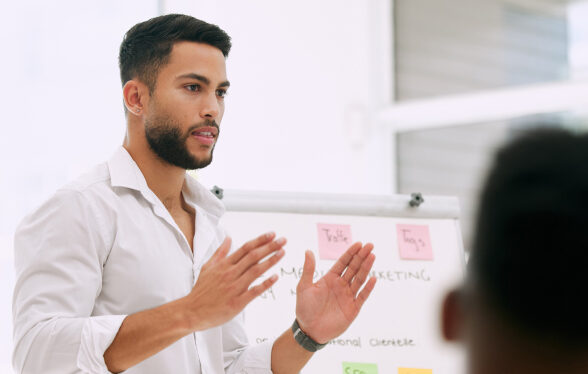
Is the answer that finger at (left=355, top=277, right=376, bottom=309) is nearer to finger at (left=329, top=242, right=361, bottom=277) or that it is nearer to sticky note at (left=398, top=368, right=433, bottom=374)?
finger at (left=329, top=242, right=361, bottom=277)

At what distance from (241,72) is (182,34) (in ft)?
5.13

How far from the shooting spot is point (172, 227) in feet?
4.82

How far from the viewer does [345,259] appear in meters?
1.42

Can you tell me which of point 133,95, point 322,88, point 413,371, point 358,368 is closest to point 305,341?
point 358,368

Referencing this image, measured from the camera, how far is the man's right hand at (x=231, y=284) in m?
1.11

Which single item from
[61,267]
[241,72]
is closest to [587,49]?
[241,72]

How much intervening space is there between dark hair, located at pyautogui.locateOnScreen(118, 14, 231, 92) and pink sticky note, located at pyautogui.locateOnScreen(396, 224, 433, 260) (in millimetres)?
861

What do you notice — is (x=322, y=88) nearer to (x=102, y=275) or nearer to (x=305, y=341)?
(x=305, y=341)

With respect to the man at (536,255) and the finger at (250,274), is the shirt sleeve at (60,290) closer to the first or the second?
the finger at (250,274)

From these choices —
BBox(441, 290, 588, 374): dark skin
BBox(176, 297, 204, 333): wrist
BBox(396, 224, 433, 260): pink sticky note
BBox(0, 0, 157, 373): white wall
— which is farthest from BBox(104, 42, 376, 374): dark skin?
BBox(0, 0, 157, 373): white wall

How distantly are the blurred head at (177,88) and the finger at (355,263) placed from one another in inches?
16.1

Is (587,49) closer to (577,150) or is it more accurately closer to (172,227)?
(172,227)

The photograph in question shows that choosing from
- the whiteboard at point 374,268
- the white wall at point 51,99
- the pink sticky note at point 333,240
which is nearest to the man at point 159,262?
the whiteboard at point 374,268

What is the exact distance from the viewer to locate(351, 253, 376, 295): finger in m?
1.40
